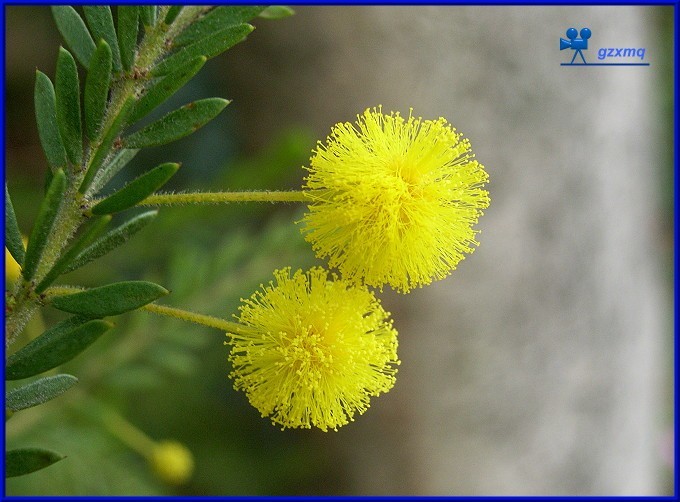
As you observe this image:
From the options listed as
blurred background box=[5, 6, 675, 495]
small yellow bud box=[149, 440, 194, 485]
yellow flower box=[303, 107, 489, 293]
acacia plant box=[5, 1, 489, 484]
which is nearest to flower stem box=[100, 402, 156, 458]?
small yellow bud box=[149, 440, 194, 485]

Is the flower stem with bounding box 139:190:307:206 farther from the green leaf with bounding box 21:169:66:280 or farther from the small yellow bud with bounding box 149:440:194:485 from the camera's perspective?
the small yellow bud with bounding box 149:440:194:485

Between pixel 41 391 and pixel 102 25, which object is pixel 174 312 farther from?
pixel 102 25

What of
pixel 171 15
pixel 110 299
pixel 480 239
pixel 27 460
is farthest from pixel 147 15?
pixel 480 239

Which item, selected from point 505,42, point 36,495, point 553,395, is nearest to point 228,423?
point 36,495

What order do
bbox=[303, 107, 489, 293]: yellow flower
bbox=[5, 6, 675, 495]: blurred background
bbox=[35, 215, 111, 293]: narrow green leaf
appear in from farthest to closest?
bbox=[5, 6, 675, 495]: blurred background, bbox=[303, 107, 489, 293]: yellow flower, bbox=[35, 215, 111, 293]: narrow green leaf

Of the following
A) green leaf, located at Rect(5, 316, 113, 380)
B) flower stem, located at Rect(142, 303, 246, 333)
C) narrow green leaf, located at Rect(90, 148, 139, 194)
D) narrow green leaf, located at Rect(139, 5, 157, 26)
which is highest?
narrow green leaf, located at Rect(139, 5, 157, 26)
